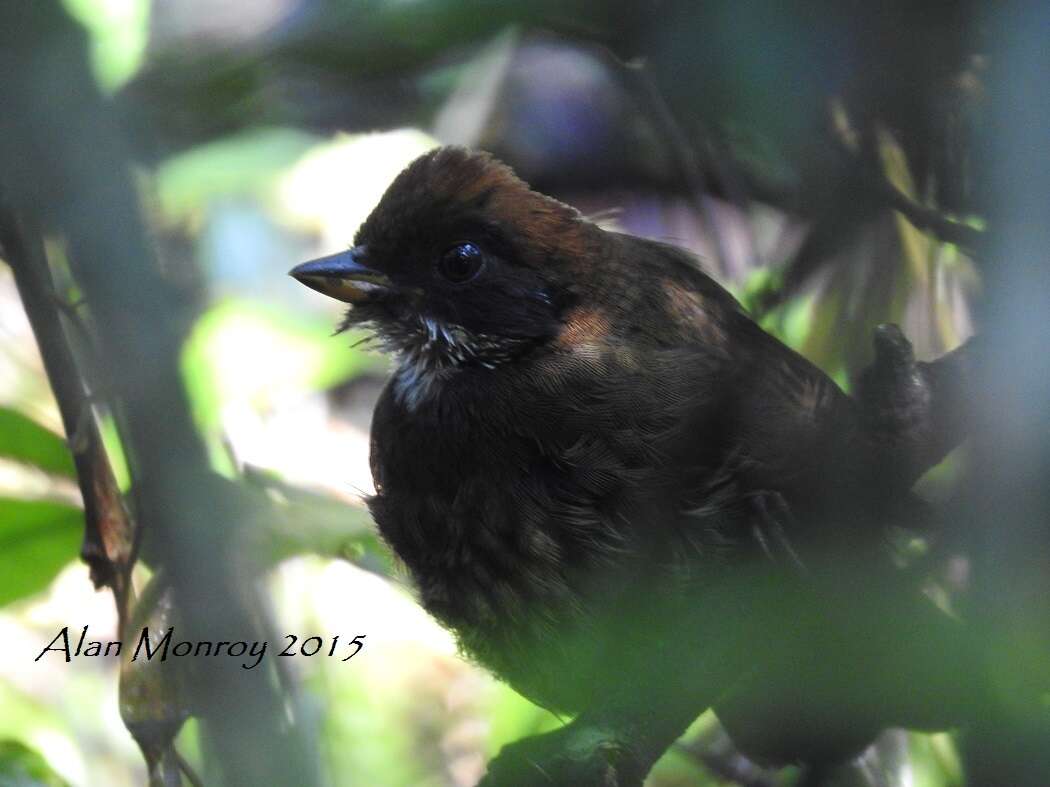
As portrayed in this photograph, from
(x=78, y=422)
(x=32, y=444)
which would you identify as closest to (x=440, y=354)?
(x=32, y=444)

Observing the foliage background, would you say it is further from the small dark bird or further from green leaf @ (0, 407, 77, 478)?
the small dark bird

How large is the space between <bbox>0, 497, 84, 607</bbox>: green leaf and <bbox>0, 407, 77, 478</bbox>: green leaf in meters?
0.05

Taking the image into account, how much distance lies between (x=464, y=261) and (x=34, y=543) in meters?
1.02

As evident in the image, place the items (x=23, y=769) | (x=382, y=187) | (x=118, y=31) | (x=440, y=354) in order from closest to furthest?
(x=23, y=769)
(x=118, y=31)
(x=440, y=354)
(x=382, y=187)

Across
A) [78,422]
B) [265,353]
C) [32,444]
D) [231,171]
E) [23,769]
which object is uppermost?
[78,422]

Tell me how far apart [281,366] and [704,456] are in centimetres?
172

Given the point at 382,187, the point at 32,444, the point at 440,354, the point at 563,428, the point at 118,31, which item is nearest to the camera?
the point at 32,444

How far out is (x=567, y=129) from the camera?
443cm

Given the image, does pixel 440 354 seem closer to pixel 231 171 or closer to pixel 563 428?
pixel 563 428

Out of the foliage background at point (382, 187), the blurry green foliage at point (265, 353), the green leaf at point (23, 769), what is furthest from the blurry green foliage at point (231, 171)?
the green leaf at point (23, 769)

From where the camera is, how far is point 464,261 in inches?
102

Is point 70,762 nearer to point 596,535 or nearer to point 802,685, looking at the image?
point 596,535

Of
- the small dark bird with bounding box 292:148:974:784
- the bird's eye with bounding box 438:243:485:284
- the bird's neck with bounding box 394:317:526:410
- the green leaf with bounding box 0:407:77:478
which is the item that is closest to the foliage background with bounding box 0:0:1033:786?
the green leaf with bounding box 0:407:77:478

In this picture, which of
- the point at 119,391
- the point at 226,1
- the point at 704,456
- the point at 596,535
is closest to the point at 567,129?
the point at 226,1
